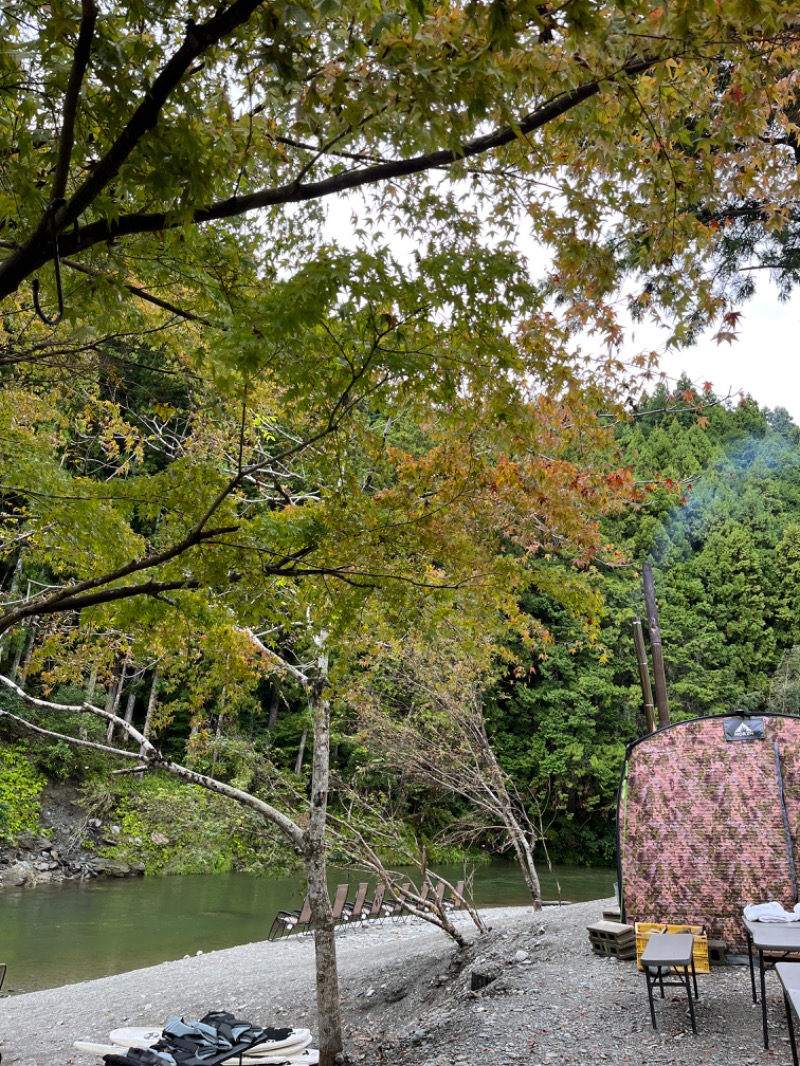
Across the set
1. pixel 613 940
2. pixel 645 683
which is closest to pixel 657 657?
pixel 645 683

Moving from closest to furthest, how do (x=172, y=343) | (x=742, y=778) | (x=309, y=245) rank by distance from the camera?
(x=309, y=245) < (x=172, y=343) < (x=742, y=778)

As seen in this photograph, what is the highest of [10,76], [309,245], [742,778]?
[309,245]

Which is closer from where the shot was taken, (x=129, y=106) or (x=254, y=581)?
(x=129, y=106)

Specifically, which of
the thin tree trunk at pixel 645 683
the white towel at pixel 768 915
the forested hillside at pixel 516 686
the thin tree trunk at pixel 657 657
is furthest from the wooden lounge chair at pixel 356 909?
the white towel at pixel 768 915

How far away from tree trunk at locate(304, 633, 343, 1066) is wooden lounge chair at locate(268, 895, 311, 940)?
23.7 feet

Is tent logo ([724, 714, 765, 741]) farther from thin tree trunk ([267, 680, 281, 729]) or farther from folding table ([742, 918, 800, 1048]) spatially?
thin tree trunk ([267, 680, 281, 729])

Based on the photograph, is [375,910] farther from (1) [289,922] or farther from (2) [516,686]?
(2) [516,686]

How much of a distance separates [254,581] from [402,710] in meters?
9.74

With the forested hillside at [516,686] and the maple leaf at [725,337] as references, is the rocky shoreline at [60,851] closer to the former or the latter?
the forested hillside at [516,686]

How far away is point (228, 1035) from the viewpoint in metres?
5.53

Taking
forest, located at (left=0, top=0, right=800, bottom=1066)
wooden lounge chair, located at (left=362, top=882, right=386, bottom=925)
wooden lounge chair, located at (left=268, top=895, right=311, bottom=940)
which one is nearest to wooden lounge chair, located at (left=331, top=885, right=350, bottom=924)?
wooden lounge chair, located at (left=268, top=895, right=311, bottom=940)

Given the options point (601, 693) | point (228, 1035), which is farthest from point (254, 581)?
point (601, 693)

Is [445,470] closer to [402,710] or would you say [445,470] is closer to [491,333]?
[491,333]

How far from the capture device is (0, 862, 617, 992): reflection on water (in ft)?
38.5
